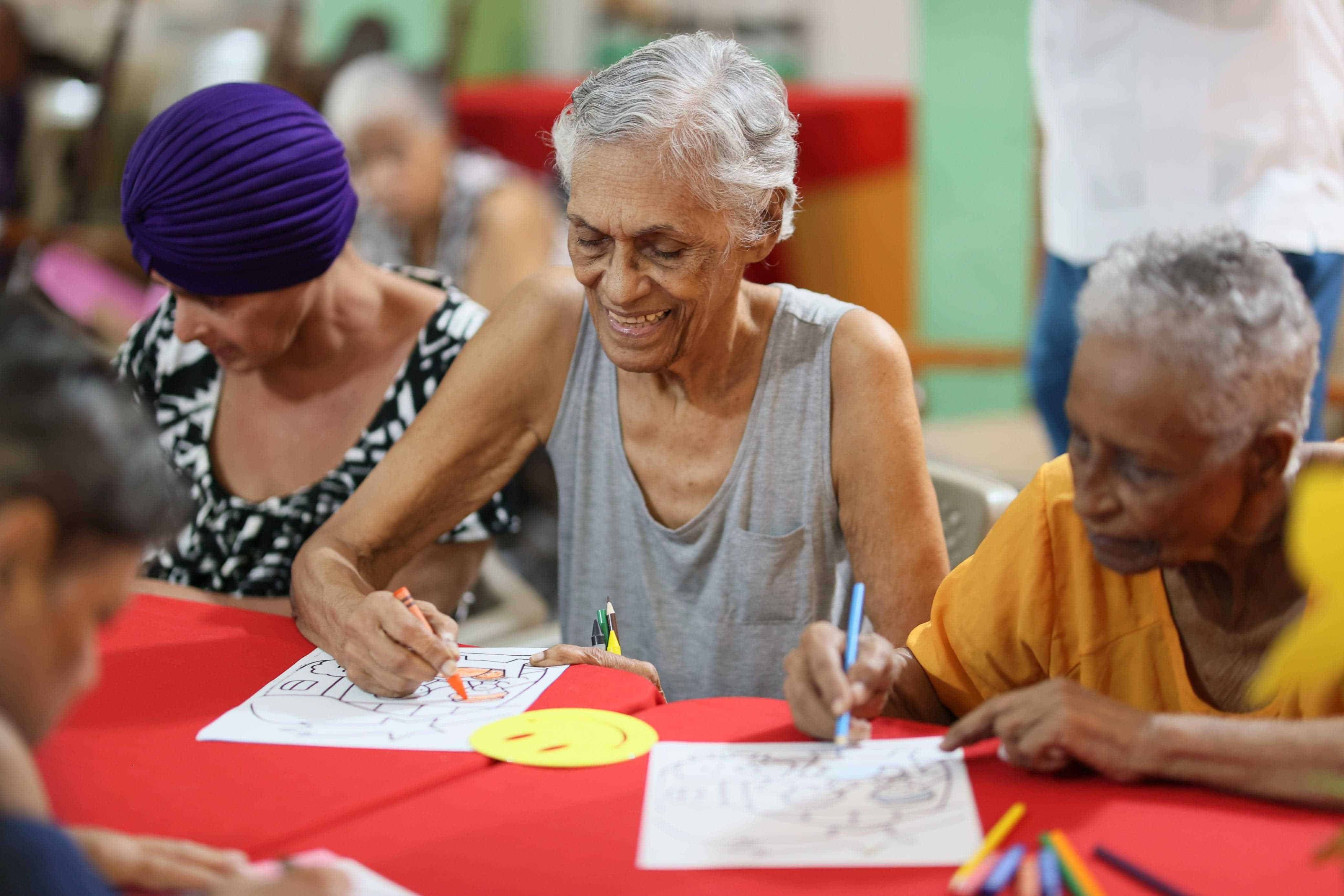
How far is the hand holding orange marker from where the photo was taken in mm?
1454

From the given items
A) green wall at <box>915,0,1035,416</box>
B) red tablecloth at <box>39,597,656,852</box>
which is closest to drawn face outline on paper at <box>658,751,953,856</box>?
red tablecloth at <box>39,597,656,852</box>

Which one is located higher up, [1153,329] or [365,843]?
[1153,329]

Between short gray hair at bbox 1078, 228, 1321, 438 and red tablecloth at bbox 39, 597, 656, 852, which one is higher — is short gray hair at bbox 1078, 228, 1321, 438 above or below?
above

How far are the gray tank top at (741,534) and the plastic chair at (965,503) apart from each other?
271 millimetres

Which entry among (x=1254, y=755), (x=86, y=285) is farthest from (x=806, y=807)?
(x=86, y=285)

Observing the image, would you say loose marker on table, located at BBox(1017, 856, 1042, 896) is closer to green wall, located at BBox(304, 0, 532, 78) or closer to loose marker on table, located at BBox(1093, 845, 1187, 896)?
loose marker on table, located at BBox(1093, 845, 1187, 896)

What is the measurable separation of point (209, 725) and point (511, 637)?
1.08m

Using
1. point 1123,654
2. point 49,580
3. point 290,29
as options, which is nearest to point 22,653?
point 49,580

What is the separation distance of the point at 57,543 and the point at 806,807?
2.20ft

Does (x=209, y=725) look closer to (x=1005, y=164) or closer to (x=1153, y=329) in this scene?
(x=1153, y=329)

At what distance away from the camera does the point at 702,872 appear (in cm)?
106

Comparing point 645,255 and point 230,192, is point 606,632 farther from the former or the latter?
point 230,192

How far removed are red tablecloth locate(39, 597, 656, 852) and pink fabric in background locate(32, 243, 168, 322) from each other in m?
2.45

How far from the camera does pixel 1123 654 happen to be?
1396mm
